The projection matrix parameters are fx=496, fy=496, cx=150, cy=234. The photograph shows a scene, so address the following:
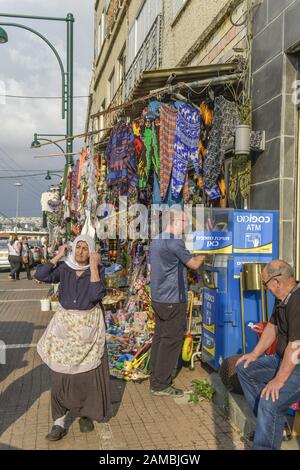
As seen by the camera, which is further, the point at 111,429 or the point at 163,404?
the point at 163,404

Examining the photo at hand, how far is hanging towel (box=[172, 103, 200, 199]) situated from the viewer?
22.2ft

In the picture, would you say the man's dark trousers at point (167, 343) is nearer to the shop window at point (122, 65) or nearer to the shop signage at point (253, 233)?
the shop signage at point (253, 233)

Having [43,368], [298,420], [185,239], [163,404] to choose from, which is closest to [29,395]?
[43,368]

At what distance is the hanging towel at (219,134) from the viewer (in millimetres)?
6535

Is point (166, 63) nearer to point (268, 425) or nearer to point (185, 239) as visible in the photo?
point (185, 239)

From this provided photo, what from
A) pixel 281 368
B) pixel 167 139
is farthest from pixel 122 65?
pixel 281 368

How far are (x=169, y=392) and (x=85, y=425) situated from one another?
44.6 inches

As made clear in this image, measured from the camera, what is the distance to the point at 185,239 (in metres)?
5.98

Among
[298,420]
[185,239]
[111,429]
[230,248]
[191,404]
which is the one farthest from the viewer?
[185,239]

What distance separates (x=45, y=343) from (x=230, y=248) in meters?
2.22

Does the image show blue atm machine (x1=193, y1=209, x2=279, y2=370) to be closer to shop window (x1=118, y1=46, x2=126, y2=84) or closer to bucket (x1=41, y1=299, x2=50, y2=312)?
bucket (x1=41, y1=299, x2=50, y2=312)

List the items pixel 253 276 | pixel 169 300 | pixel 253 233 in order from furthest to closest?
1. pixel 253 233
2. pixel 169 300
3. pixel 253 276

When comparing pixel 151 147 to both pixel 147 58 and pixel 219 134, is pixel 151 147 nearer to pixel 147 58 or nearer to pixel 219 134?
pixel 219 134

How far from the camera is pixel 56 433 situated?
433cm
